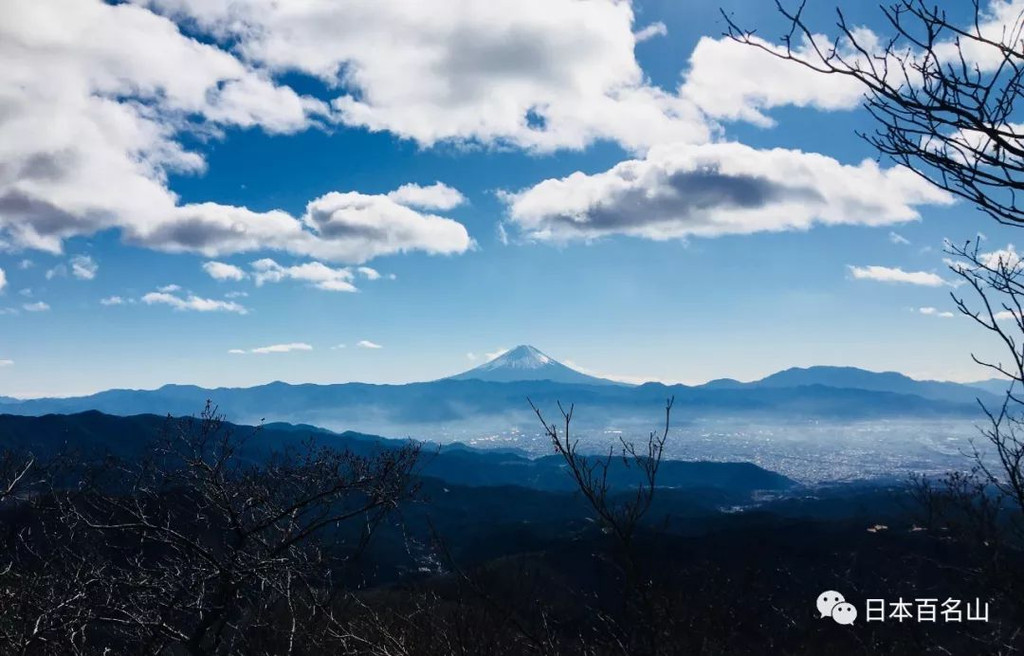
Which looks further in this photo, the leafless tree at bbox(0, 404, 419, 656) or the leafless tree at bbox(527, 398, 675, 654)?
the leafless tree at bbox(0, 404, 419, 656)

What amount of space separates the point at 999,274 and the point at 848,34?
243cm

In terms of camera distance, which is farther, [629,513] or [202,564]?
[202,564]

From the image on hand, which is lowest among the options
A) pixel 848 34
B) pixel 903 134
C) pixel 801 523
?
Result: pixel 801 523

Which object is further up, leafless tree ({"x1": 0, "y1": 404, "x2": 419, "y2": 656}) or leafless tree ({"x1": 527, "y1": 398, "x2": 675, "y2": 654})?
leafless tree ({"x1": 527, "y1": 398, "x2": 675, "y2": 654})

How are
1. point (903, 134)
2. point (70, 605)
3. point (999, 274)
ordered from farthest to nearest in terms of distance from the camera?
point (70, 605), point (999, 274), point (903, 134)

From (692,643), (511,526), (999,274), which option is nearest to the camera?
(999,274)

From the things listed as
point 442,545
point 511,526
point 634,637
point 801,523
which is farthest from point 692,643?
point 511,526

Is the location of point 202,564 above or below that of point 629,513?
below

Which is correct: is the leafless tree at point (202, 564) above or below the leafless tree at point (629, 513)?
below

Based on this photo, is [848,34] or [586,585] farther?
[586,585]

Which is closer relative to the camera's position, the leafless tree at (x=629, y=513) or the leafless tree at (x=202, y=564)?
the leafless tree at (x=629, y=513)

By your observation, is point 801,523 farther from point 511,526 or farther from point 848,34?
point 848,34

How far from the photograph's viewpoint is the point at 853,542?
9600 cm

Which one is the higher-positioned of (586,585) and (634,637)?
(634,637)
